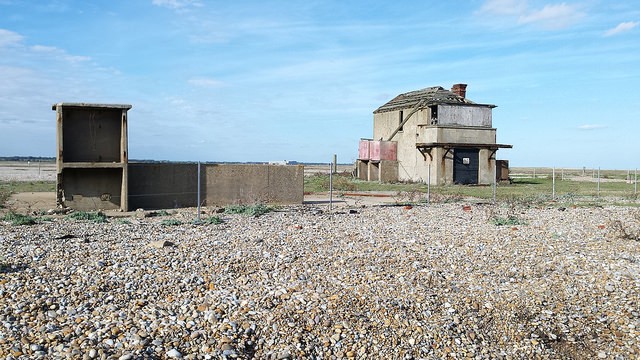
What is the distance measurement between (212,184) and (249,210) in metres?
2.50

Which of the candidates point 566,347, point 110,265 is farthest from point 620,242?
point 110,265

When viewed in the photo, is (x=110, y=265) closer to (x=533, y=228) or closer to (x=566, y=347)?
(x=566, y=347)

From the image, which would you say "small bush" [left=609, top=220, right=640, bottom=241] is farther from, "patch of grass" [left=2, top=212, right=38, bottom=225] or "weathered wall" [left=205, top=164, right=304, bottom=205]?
"patch of grass" [left=2, top=212, right=38, bottom=225]

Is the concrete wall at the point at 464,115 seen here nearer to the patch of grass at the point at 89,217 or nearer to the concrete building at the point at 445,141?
the concrete building at the point at 445,141

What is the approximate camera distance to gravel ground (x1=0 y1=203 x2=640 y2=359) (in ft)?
A: 21.3

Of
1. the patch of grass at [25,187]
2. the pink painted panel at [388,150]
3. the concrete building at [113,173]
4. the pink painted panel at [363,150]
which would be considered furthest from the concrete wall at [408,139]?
the patch of grass at [25,187]

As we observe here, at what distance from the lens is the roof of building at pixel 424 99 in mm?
36531

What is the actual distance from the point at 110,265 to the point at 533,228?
995cm

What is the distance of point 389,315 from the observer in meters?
7.39

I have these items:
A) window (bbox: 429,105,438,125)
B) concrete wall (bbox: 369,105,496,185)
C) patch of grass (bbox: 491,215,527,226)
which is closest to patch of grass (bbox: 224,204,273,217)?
patch of grass (bbox: 491,215,527,226)

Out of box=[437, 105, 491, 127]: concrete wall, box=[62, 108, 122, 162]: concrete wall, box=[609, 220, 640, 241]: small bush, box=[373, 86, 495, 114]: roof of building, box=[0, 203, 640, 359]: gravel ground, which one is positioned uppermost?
box=[373, 86, 495, 114]: roof of building

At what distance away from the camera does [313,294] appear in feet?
25.8

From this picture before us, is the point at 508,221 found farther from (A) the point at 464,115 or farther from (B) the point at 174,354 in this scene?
(A) the point at 464,115

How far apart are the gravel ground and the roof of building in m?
25.0
